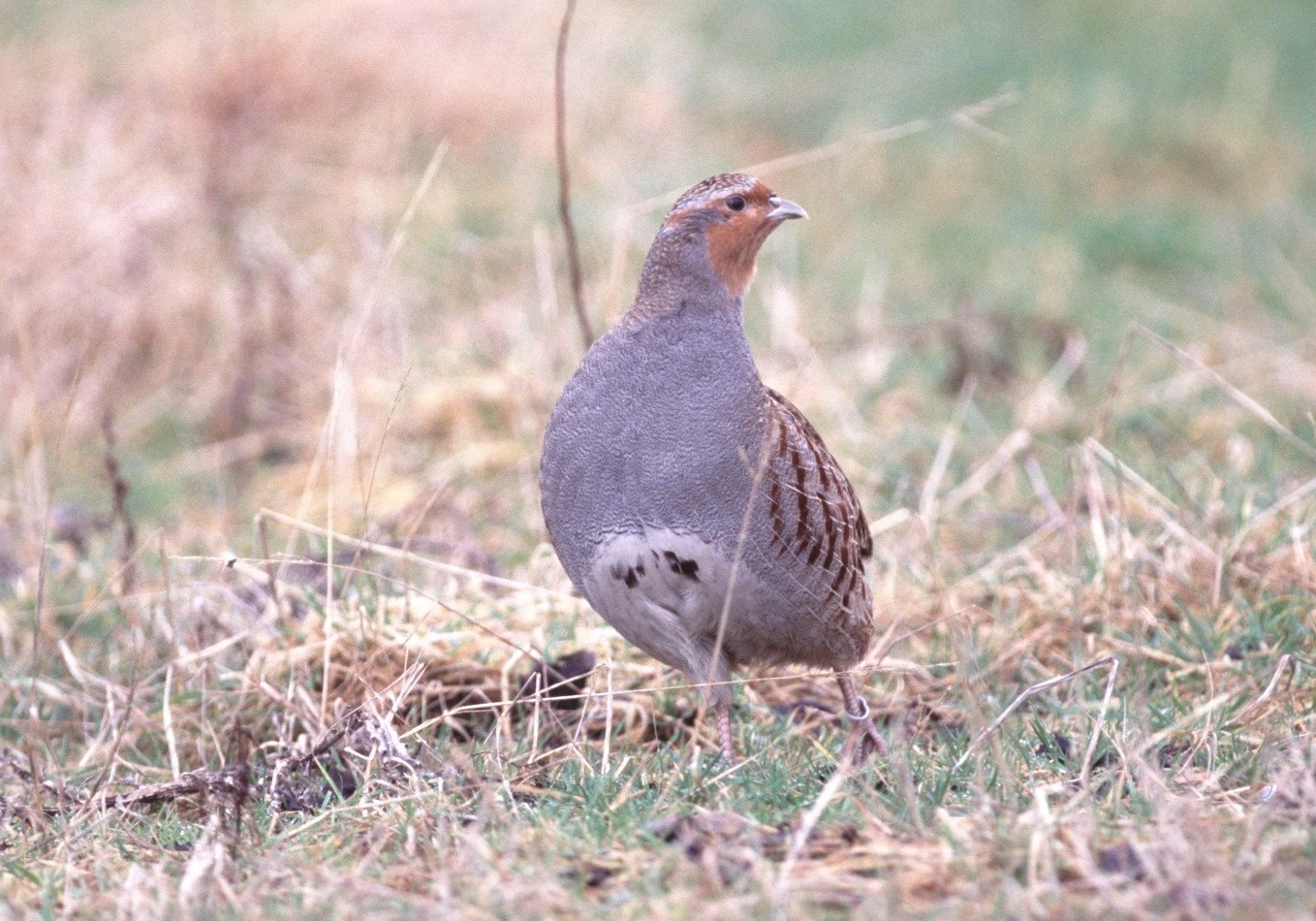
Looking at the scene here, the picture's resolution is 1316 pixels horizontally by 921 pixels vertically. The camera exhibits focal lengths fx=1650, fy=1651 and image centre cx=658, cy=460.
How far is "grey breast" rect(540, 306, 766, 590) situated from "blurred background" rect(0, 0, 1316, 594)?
900mm

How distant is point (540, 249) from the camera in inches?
203

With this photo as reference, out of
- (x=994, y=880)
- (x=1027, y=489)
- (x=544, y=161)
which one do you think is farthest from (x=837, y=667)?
(x=544, y=161)

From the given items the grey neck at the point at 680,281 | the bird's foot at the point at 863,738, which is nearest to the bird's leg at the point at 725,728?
the bird's foot at the point at 863,738

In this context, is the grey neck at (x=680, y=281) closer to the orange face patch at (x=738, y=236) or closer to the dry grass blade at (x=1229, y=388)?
the orange face patch at (x=738, y=236)

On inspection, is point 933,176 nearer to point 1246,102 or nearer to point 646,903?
point 1246,102

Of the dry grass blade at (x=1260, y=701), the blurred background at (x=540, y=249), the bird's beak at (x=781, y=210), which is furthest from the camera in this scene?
the blurred background at (x=540, y=249)

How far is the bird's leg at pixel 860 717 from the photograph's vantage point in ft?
11.1

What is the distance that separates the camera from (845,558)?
3330mm

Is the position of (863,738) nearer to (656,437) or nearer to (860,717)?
(860,717)

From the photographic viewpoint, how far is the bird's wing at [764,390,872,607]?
313cm

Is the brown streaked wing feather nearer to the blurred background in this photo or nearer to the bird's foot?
the bird's foot

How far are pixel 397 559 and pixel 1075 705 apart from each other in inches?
78.5

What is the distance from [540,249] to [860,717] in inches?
88.5

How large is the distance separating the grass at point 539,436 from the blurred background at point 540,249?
3 cm
